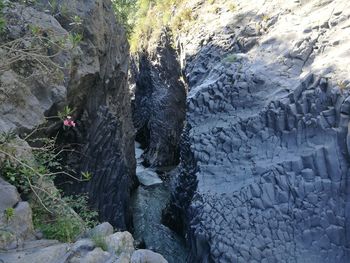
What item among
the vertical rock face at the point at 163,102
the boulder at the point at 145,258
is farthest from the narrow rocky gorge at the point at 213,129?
the vertical rock face at the point at 163,102

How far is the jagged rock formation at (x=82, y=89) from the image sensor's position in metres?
5.58

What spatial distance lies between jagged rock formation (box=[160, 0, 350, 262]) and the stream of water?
1.01 metres

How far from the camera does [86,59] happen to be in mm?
7535

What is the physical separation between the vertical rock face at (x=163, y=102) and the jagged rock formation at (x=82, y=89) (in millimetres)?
3035

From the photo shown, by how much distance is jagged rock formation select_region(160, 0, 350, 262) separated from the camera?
640 cm

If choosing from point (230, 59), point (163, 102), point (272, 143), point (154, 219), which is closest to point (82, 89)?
point (230, 59)

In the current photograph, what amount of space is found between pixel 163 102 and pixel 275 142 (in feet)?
28.3

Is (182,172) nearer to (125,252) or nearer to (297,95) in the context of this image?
(297,95)

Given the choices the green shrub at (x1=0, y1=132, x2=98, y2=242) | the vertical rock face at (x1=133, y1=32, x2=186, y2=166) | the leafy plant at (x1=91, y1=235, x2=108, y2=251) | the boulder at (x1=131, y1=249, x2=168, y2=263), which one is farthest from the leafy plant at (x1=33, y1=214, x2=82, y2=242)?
the vertical rock face at (x1=133, y1=32, x2=186, y2=166)

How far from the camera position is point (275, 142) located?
7.27 m

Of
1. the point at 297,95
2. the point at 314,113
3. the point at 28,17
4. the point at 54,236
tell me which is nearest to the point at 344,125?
the point at 314,113

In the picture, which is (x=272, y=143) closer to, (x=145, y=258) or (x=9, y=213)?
(x=145, y=258)

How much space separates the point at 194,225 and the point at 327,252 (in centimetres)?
232

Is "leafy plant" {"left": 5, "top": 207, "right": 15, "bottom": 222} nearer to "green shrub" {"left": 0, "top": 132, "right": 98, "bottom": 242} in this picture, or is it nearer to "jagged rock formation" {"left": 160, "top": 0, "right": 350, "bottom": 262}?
"green shrub" {"left": 0, "top": 132, "right": 98, "bottom": 242}
